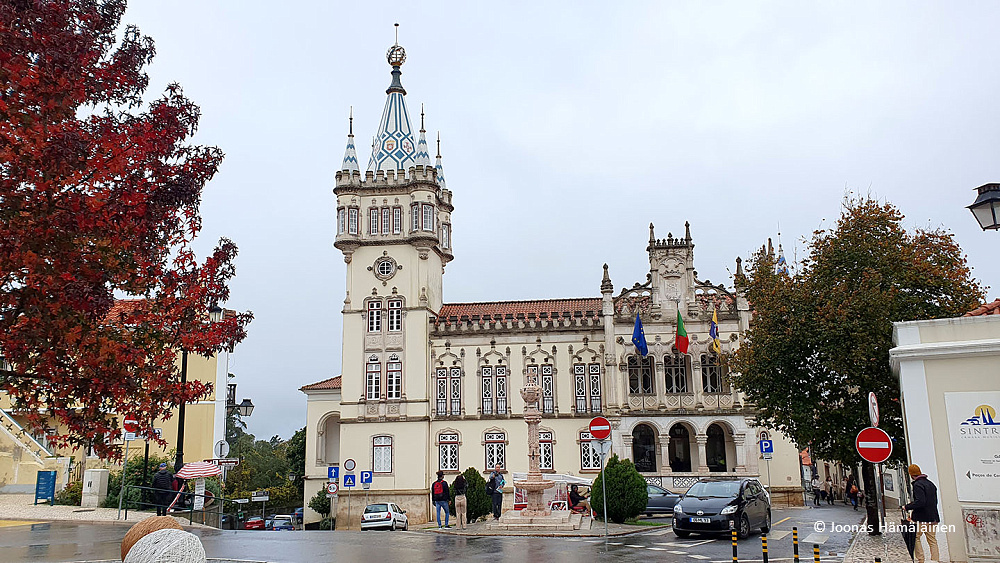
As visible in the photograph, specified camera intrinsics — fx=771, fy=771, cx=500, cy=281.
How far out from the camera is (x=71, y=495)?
29.0 m

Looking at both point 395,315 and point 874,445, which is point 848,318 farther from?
point 395,315

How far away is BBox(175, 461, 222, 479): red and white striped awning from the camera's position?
2256cm

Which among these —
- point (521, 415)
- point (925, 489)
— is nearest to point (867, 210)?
point (925, 489)

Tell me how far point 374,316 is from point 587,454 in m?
13.8

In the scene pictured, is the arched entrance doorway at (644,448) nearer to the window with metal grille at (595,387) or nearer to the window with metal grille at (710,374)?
the window with metal grille at (595,387)

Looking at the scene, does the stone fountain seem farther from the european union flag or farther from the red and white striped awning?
the european union flag

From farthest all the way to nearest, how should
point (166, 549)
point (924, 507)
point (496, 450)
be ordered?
point (496, 450), point (924, 507), point (166, 549)

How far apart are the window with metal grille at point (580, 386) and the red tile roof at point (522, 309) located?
298 cm

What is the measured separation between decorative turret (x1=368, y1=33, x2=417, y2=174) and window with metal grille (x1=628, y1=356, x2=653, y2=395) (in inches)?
667

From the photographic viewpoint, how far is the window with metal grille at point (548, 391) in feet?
136

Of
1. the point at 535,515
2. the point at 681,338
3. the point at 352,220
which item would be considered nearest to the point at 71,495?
the point at 535,515

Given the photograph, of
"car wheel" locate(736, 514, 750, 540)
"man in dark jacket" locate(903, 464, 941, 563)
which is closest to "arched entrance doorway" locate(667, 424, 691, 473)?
"car wheel" locate(736, 514, 750, 540)

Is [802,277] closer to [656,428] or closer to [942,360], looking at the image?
[942,360]

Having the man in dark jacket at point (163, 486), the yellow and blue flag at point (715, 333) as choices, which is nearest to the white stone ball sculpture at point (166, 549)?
the man in dark jacket at point (163, 486)
